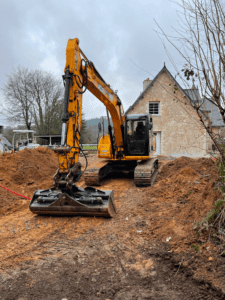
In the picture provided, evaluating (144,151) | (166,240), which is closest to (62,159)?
(166,240)

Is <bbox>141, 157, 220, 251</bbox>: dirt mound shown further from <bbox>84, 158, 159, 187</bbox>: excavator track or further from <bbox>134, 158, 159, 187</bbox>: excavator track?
<bbox>84, 158, 159, 187</bbox>: excavator track

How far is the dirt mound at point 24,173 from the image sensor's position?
8076 mm

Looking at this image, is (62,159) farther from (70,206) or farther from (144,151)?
(144,151)

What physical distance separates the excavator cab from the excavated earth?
8.85 feet

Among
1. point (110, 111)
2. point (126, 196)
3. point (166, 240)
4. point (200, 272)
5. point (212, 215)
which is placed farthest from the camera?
point (110, 111)

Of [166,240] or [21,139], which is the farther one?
[21,139]

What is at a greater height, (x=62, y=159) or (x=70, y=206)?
(x=62, y=159)

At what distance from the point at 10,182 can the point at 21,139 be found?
52.1 ft

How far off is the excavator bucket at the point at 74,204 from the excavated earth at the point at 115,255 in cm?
20

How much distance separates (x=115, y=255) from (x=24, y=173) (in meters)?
6.38

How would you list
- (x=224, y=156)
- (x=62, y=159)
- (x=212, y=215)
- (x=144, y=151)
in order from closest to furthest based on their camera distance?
(x=224, y=156) → (x=212, y=215) → (x=62, y=159) → (x=144, y=151)

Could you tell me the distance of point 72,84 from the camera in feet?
17.2

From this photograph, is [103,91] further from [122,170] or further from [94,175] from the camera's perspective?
[122,170]

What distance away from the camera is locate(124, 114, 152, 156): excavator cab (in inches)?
352
